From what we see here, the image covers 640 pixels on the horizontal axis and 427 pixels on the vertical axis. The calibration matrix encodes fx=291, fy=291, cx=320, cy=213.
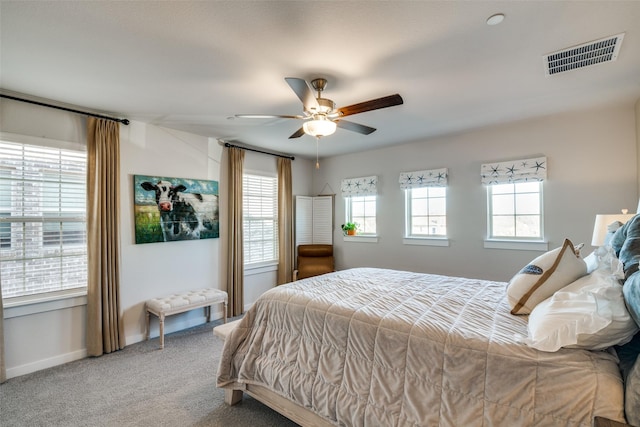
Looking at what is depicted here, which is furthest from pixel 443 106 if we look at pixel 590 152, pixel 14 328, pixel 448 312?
pixel 14 328

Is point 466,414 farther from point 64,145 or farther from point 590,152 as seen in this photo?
point 64,145

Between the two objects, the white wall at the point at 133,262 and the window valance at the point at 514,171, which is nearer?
the white wall at the point at 133,262

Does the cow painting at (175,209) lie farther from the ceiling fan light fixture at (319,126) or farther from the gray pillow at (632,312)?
the gray pillow at (632,312)

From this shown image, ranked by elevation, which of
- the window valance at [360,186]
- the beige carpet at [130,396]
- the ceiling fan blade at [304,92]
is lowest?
the beige carpet at [130,396]

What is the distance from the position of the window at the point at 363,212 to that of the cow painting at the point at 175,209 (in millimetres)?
2361

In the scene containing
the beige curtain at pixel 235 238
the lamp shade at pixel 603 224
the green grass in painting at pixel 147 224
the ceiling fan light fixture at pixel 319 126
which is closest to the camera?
the ceiling fan light fixture at pixel 319 126

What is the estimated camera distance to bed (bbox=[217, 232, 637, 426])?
1199 millimetres

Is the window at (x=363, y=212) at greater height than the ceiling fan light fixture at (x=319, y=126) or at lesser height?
lesser

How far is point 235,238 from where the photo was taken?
4.30 metres

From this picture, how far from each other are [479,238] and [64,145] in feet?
16.1

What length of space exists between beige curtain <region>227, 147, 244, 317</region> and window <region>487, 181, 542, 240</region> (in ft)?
11.4

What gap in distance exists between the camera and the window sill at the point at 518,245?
3462 mm

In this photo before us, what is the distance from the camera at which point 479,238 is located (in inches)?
153

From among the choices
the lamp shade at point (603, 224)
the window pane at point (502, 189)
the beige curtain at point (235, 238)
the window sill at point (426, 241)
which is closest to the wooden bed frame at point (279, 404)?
the beige curtain at point (235, 238)
